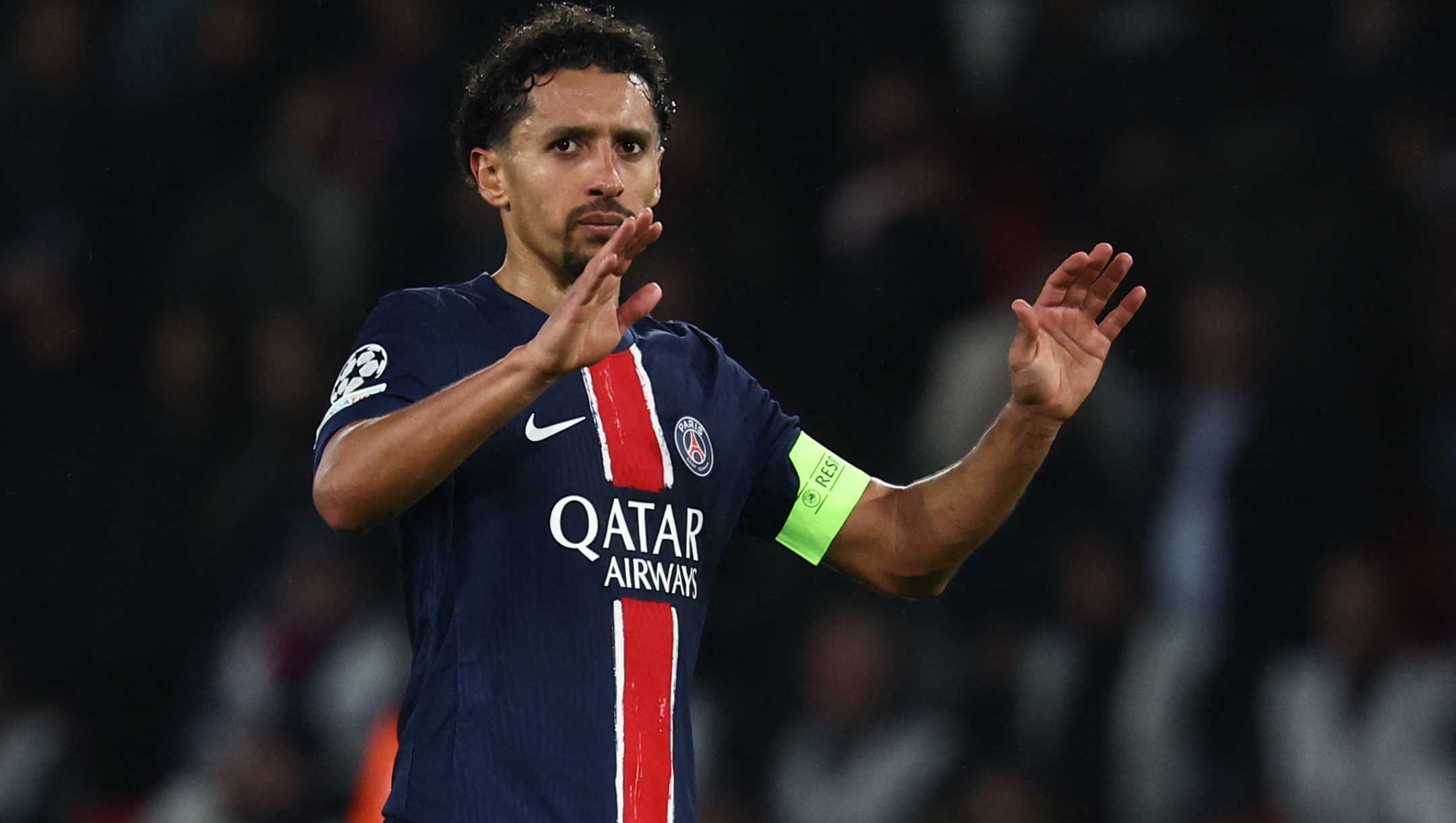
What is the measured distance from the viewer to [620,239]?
2.29 meters

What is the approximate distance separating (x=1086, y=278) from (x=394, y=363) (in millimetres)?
1110

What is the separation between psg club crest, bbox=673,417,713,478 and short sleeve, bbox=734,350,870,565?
0.20 meters

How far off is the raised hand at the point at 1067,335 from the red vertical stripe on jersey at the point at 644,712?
70 centimetres

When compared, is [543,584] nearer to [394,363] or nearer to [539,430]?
[539,430]

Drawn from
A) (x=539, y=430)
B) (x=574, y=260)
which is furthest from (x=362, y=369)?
(x=574, y=260)

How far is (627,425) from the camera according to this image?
2.63 m

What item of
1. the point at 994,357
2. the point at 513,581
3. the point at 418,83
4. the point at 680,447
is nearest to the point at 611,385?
the point at 680,447

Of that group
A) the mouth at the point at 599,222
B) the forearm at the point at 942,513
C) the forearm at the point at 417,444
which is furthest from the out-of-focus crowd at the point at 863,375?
the forearm at the point at 417,444

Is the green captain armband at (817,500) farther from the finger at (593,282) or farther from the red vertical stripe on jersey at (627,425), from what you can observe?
the finger at (593,282)

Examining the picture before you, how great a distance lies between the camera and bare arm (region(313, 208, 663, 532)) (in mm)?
2238

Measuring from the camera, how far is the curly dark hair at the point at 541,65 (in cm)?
280

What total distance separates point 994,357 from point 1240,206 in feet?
3.52

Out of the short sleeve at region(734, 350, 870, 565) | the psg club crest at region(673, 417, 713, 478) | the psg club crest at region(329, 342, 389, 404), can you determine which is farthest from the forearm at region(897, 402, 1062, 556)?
the psg club crest at region(329, 342, 389, 404)

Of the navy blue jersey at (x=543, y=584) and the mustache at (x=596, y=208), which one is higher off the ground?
the mustache at (x=596, y=208)
